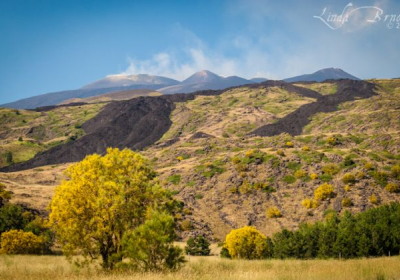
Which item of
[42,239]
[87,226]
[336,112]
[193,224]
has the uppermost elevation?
[336,112]

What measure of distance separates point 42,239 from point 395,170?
54.0 metres

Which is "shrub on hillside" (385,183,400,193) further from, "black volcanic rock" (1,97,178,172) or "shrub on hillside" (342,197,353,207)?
"black volcanic rock" (1,97,178,172)

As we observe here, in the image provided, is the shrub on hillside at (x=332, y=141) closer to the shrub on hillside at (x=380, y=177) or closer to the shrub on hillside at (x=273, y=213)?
the shrub on hillside at (x=380, y=177)

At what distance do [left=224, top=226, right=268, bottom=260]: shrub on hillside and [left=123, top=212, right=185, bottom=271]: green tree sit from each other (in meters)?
22.2

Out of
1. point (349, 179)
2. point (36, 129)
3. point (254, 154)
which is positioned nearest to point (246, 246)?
point (349, 179)

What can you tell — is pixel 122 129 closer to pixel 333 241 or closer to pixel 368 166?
pixel 368 166

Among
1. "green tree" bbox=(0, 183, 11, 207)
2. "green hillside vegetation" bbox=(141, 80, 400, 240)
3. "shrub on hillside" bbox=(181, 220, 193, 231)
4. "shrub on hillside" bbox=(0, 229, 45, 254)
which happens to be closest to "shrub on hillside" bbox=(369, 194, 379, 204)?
"green hillside vegetation" bbox=(141, 80, 400, 240)

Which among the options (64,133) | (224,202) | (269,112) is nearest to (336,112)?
(269,112)

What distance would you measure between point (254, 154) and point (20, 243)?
4781 centimetres

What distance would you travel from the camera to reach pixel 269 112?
14925 cm

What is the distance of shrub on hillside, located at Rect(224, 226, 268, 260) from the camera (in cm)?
3522

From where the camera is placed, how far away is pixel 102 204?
15.5m

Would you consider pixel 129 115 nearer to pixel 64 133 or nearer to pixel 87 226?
pixel 64 133

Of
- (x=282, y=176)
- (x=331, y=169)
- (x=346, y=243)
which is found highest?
(x=331, y=169)
